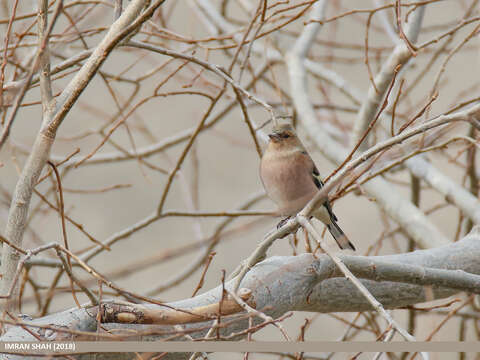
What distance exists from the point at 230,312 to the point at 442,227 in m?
5.49

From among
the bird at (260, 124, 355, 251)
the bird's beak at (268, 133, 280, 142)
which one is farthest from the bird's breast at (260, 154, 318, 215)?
the bird's beak at (268, 133, 280, 142)

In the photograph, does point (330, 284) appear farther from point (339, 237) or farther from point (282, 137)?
point (339, 237)

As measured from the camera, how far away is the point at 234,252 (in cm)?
759

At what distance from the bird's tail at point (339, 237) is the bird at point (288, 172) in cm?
21

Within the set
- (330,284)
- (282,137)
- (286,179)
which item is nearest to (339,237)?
(286,179)

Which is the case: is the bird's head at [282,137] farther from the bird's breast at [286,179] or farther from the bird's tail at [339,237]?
the bird's tail at [339,237]

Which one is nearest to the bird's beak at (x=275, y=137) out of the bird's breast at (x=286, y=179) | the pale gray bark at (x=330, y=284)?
the bird's breast at (x=286, y=179)

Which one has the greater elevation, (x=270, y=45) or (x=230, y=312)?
(x=270, y=45)

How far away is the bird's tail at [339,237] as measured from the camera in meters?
4.26

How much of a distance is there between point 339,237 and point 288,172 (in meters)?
0.69

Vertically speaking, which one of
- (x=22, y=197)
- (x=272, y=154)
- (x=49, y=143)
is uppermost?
(x=272, y=154)

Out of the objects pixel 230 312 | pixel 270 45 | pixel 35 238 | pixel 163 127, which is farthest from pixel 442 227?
pixel 230 312

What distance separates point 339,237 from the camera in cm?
436

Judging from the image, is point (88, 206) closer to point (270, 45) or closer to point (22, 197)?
point (270, 45)
